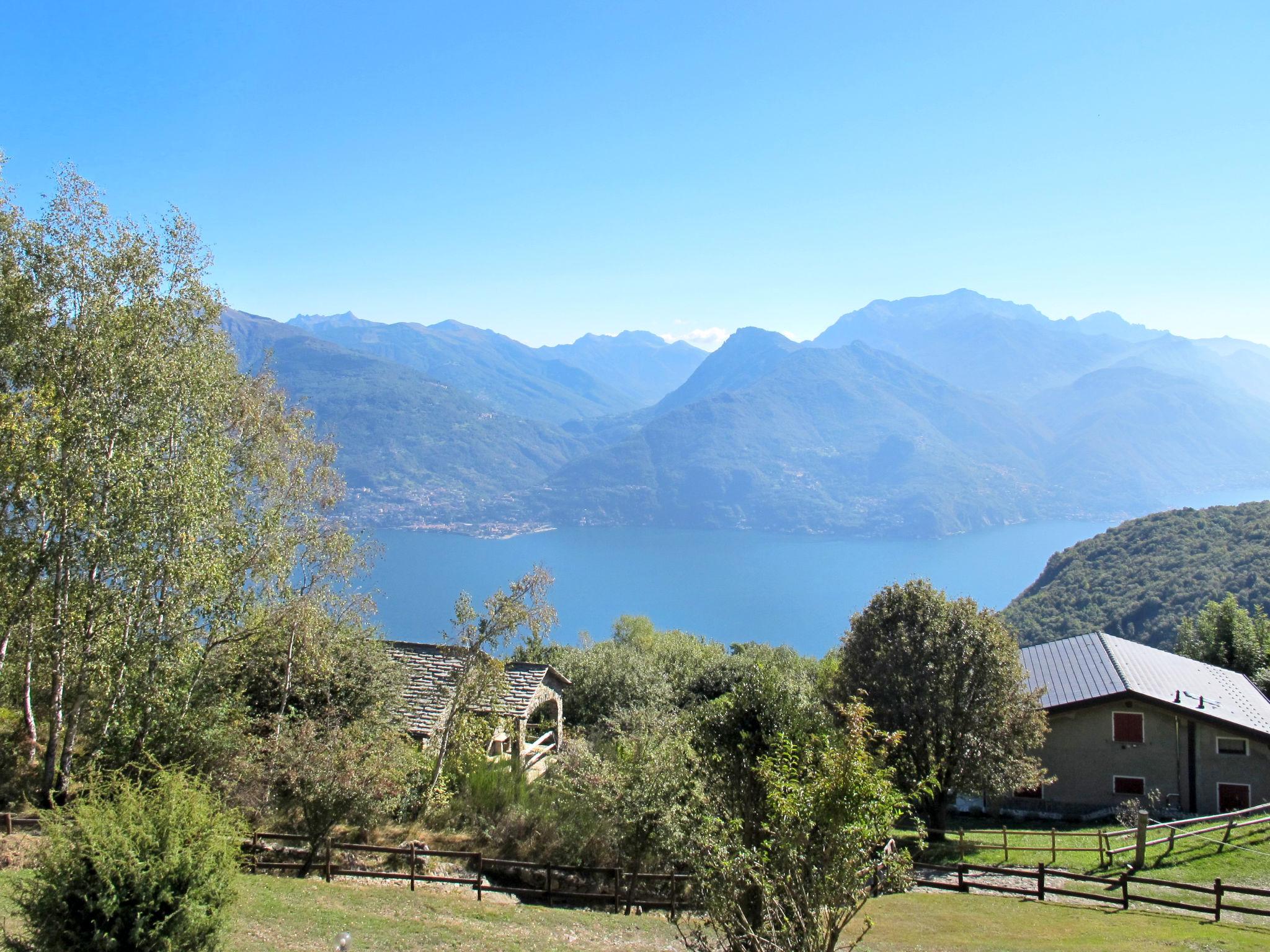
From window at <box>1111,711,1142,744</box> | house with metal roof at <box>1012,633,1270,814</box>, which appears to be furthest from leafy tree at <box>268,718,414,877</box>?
window at <box>1111,711,1142,744</box>

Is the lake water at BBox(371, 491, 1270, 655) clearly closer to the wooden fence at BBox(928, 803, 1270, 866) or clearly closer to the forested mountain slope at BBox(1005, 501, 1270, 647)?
the forested mountain slope at BBox(1005, 501, 1270, 647)

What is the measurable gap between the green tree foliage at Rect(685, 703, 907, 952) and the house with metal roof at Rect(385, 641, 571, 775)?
36.6ft

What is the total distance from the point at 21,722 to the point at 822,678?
23.0 metres

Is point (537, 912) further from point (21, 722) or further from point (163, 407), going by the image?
point (21, 722)

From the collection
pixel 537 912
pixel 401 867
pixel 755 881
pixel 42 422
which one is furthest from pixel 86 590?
pixel 755 881

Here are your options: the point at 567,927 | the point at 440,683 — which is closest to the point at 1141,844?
the point at 567,927

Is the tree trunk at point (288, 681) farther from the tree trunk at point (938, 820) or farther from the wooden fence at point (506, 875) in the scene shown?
the tree trunk at point (938, 820)

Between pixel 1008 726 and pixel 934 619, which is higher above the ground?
pixel 934 619

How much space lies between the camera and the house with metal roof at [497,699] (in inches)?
784

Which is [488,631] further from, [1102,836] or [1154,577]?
[1154,577]

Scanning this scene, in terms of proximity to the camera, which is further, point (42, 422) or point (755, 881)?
point (42, 422)

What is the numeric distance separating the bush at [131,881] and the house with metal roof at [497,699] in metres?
10.3

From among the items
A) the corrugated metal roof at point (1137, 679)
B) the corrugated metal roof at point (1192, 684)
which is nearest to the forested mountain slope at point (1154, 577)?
the corrugated metal roof at point (1192, 684)

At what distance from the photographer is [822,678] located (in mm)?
27641
